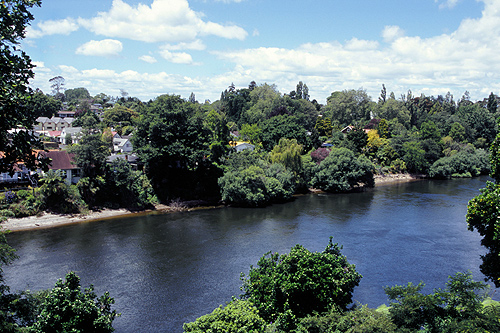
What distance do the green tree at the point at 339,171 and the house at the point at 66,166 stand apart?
31042 millimetres

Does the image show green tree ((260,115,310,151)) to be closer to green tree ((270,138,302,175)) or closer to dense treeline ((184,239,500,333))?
green tree ((270,138,302,175))

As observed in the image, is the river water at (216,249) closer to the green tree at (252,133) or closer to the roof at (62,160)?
the roof at (62,160)

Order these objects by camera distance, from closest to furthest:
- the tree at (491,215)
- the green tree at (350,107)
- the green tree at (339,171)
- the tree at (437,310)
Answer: the tree at (437,310)
the tree at (491,215)
the green tree at (339,171)
the green tree at (350,107)

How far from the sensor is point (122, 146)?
63781mm

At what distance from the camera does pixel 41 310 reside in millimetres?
12648

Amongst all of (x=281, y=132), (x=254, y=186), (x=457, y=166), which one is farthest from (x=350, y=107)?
(x=254, y=186)

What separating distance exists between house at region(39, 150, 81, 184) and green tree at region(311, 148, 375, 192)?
102ft

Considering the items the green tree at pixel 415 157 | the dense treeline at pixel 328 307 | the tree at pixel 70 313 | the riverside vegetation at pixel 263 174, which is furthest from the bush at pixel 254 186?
the tree at pixel 70 313

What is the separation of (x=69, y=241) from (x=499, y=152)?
31.4 meters

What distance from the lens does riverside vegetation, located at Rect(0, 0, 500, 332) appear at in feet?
39.6

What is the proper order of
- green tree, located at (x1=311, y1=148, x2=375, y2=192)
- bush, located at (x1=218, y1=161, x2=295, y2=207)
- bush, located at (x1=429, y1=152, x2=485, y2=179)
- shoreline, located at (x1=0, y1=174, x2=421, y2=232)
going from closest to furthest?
shoreline, located at (x1=0, y1=174, x2=421, y2=232) → bush, located at (x1=218, y1=161, x2=295, y2=207) → green tree, located at (x1=311, y1=148, x2=375, y2=192) → bush, located at (x1=429, y1=152, x2=485, y2=179)

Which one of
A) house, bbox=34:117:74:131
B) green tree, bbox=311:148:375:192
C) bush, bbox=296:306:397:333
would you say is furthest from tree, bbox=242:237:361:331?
house, bbox=34:117:74:131

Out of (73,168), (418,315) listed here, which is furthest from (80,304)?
(73,168)

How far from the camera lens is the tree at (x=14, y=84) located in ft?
30.9
